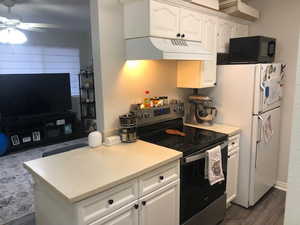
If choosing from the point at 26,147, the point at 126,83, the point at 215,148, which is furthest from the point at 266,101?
the point at 26,147

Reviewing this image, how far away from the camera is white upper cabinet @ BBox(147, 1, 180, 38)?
1.87m

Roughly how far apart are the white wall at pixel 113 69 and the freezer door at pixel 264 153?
4.28 ft

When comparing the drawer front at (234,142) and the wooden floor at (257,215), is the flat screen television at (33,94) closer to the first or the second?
the wooden floor at (257,215)

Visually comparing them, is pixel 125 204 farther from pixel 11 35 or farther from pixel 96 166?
pixel 11 35

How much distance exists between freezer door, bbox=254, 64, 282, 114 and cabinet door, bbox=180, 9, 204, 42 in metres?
0.70

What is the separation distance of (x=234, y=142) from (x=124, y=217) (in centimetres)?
151

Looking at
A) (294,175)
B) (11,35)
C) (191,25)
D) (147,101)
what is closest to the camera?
(294,175)

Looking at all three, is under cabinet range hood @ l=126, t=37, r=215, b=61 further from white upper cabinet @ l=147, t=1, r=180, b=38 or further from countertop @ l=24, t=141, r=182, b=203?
countertop @ l=24, t=141, r=182, b=203

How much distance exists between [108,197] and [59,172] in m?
0.38

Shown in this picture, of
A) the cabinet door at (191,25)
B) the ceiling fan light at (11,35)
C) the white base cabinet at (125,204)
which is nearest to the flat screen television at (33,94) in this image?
the ceiling fan light at (11,35)

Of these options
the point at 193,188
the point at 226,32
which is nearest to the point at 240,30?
the point at 226,32

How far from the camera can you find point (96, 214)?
1.32 meters

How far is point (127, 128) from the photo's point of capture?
2049mm

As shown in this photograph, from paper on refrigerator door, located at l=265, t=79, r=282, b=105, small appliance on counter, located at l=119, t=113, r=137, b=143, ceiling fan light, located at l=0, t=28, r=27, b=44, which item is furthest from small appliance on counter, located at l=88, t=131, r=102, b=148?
ceiling fan light, located at l=0, t=28, r=27, b=44
